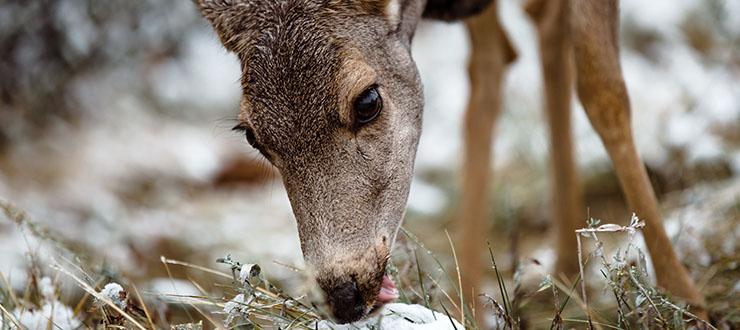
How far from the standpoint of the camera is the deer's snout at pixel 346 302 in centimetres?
273

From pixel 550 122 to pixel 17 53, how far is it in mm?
3967

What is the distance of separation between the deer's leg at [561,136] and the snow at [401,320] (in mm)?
2280

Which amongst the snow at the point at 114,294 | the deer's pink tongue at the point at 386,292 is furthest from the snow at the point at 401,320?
the snow at the point at 114,294

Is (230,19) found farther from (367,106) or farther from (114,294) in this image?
(114,294)

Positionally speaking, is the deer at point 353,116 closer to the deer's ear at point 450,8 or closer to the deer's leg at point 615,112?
the deer's leg at point 615,112

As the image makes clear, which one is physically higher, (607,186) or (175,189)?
(607,186)

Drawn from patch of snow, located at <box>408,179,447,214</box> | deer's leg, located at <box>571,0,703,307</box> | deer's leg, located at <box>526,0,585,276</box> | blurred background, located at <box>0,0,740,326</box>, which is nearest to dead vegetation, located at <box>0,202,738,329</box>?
deer's leg, located at <box>571,0,703,307</box>

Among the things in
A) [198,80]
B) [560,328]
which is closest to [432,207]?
[198,80]

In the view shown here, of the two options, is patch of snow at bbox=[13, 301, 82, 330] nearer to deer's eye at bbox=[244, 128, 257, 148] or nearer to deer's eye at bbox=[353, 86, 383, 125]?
deer's eye at bbox=[244, 128, 257, 148]

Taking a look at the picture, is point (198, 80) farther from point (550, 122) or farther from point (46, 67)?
point (550, 122)

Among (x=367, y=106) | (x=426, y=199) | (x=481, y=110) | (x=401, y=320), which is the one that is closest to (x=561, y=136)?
(x=481, y=110)

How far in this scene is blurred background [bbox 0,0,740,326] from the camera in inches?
225

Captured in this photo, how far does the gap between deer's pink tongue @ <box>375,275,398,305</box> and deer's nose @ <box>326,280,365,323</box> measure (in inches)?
3.2

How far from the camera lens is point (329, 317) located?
2.68 m
